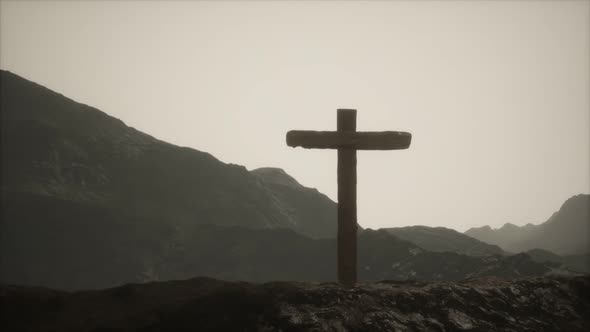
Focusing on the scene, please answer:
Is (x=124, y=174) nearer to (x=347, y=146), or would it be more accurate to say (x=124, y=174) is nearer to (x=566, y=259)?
(x=566, y=259)

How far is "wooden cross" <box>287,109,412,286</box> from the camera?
780 centimetres

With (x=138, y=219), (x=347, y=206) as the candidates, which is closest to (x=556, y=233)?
(x=138, y=219)

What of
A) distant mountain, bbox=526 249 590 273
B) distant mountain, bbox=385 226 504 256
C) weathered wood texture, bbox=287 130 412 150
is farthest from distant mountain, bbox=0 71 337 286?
weathered wood texture, bbox=287 130 412 150

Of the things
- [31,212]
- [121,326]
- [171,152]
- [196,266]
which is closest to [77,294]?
[121,326]

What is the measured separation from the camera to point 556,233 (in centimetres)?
13450

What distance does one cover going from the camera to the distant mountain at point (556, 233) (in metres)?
125

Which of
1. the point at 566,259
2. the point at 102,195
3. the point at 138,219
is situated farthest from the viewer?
the point at 566,259

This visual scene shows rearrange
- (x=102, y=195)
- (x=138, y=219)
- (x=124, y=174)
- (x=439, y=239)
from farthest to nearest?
(x=439, y=239)
(x=124, y=174)
(x=102, y=195)
(x=138, y=219)

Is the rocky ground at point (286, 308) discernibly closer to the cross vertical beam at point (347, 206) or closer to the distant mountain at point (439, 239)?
the cross vertical beam at point (347, 206)

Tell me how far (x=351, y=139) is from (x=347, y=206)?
942mm

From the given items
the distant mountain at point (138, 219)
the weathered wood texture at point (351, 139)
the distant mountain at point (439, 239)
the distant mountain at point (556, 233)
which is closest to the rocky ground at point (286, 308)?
the weathered wood texture at point (351, 139)

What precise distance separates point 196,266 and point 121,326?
56.1 m

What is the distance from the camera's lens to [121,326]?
5.24 metres

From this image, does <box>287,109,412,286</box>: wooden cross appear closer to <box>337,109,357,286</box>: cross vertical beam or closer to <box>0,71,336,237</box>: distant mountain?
<box>337,109,357,286</box>: cross vertical beam
